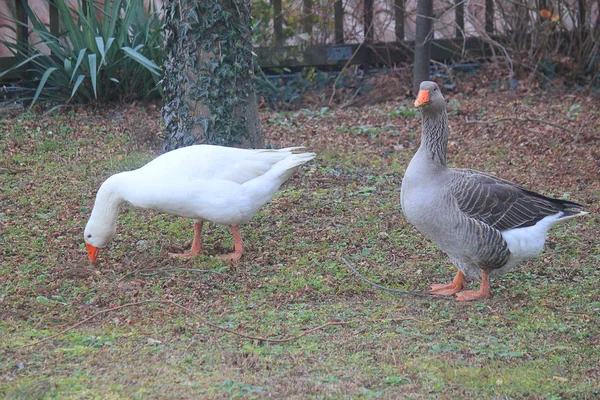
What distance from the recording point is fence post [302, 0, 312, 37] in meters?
11.2

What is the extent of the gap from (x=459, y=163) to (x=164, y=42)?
132 inches

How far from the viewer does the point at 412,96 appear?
35.1 ft

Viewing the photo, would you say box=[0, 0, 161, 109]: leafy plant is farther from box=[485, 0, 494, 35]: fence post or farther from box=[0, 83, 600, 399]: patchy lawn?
box=[485, 0, 494, 35]: fence post

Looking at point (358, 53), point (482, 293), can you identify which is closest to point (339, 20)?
point (358, 53)

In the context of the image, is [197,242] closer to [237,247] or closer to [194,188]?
[237,247]

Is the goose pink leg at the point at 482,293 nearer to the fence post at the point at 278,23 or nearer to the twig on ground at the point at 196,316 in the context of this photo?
the twig on ground at the point at 196,316

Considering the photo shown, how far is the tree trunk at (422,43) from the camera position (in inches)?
400

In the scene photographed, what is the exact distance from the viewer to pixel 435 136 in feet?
16.3

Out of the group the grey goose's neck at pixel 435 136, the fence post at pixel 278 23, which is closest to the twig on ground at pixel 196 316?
the grey goose's neck at pixel 435 136

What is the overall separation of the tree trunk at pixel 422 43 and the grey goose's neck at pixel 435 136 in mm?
5246

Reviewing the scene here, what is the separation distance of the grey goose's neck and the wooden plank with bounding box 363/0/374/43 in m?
6.55

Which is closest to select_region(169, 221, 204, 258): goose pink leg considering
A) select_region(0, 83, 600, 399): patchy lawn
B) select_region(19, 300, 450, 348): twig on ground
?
select_region(0, 83, 600, 399): patchy lawn

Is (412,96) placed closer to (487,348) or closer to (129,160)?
(129,160)

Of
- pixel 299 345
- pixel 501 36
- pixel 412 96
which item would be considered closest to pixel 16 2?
pixel 412 96
